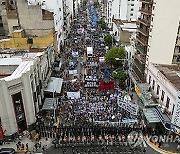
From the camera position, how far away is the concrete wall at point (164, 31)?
41500mm

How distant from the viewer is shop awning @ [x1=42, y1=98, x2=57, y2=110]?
1698 inches

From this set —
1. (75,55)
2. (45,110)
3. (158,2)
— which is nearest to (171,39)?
(158,2)

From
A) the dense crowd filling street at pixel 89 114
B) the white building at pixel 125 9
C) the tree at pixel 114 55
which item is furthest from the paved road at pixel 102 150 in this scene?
the white building at pixel 125 9

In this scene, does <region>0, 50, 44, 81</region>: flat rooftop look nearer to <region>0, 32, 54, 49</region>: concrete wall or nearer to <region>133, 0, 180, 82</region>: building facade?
<region>0, 32, 54, 49</region>: concrete wall

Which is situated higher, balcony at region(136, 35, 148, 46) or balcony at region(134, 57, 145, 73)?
balcony at region(136, 35, 148, 46)

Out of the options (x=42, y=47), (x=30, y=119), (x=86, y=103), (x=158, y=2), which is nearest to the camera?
(x=30, y=119)

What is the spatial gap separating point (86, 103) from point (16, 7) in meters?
34.5

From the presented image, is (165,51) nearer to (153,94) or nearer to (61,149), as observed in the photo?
(153,94)

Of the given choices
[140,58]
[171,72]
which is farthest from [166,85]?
[140,58]

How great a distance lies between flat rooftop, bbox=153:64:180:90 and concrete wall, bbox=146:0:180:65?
131 centimetres

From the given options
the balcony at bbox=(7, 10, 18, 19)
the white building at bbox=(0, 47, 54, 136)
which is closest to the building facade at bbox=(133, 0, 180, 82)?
the white building at bbox=(0, 47, 54, 136)

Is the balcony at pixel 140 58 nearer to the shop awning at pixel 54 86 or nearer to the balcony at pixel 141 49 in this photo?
the balcony at pixel 141 49

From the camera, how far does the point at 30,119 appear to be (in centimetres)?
3850

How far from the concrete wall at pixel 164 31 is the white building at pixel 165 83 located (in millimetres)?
1860
